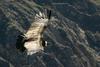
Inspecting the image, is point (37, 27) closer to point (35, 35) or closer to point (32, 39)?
point (35, 35)

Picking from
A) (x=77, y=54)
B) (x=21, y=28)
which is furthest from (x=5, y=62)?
(x=77, y=54)

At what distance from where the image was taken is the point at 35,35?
12.0m

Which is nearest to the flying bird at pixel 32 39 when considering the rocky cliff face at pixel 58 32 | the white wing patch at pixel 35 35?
the white wing patch at pixel 35 35

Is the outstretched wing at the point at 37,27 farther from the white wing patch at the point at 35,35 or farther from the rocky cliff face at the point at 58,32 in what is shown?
the rocky cliff face at the point at 58,32

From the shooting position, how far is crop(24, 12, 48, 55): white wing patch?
11.8 metres

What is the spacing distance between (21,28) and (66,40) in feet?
26.1

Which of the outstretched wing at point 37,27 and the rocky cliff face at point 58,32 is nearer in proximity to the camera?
the outstretched wing at point 37,27

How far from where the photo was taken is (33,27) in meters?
11.9

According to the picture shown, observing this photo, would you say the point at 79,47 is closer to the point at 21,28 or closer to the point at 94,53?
the point at 94,53

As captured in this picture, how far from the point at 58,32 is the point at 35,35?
45.4 m

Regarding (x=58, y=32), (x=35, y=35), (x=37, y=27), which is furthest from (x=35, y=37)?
(x=58, y=32)

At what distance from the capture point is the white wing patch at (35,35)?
1180 cm

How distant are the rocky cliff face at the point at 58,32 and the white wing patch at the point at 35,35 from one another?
115 feet

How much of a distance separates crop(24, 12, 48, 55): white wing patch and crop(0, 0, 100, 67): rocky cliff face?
115 feet
